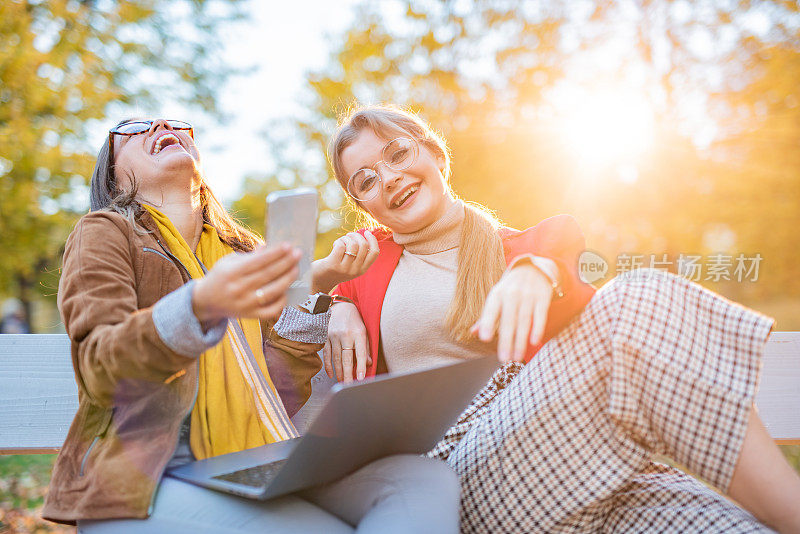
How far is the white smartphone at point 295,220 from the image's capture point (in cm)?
138

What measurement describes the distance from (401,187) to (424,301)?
397 mm

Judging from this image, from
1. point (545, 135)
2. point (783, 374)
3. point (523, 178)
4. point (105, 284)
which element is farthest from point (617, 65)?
point (105, 284)

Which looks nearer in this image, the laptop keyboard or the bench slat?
the laptop keyboard

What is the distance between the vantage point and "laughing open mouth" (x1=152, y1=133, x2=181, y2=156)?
2.18m

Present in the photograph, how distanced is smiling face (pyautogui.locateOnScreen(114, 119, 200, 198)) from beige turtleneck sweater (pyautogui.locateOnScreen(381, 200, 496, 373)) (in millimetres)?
779

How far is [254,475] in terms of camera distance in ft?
5.01

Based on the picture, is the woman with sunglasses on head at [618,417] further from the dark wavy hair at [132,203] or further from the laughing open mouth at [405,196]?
the dark wavy hair at [132,203]

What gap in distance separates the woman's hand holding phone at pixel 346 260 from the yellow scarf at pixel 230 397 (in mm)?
260

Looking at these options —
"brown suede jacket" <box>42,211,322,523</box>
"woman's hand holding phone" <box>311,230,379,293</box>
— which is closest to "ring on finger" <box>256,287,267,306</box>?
"brown suede jacket" <box>42,211,322,523</box>

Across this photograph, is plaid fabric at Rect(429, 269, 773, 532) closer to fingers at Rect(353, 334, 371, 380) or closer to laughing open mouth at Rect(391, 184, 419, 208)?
fingers at Rect(353, 334, 371, 380)

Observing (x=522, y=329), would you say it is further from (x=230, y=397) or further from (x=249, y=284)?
(x=230, y=397)

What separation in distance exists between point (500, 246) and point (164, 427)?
4.07 ft

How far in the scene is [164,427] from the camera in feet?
5.41

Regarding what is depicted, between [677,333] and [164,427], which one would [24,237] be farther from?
[677,333]
